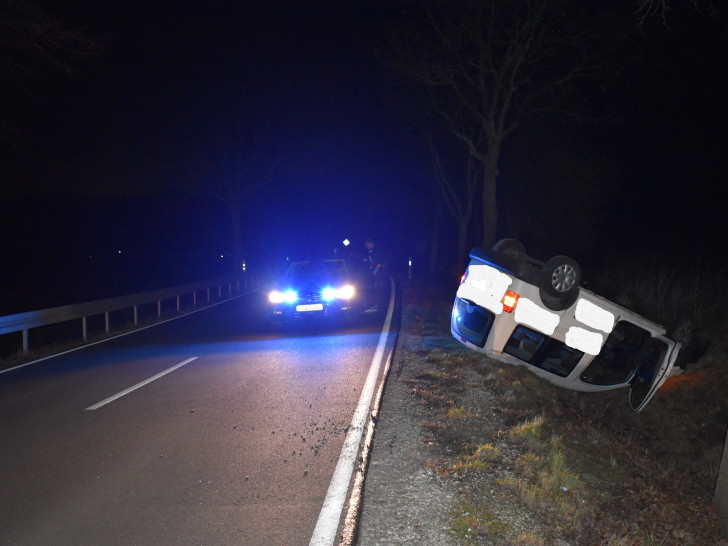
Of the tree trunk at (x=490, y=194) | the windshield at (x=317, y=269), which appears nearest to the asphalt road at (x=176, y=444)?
the windshield at (x=317, y=269)

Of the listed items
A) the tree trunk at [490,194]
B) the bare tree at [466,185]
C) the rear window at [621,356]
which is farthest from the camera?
the bare tree at [466,185]

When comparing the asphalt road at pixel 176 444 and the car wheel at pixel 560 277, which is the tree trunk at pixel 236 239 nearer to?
the asphalt road at pixel 176 444

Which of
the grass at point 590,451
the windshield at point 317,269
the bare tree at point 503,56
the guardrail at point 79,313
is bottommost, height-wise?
the grass at point 590,451

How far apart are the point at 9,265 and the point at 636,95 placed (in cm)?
4222

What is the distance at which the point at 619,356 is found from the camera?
28.2ft

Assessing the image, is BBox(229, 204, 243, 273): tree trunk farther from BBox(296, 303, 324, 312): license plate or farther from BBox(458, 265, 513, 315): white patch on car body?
BBox(458, 265, 513, 315): white patch on car body

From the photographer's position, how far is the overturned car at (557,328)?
7.45m

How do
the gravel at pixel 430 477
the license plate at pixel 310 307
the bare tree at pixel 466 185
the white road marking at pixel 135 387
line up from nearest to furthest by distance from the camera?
the gravel at pixel 430 477 < the white road marking at pixel 135 387 < the license plate at pixel 310 307 < the bare tree at pixel 466 185

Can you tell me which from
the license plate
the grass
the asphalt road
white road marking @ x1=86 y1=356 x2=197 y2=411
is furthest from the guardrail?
the grass

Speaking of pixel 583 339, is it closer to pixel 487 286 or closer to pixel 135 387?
pixel 487 286

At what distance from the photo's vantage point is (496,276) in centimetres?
774

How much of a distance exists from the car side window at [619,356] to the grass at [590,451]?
537 millimetres

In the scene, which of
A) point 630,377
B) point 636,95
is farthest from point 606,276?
point 630,377

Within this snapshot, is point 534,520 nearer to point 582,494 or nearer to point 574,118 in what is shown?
point 582,494
